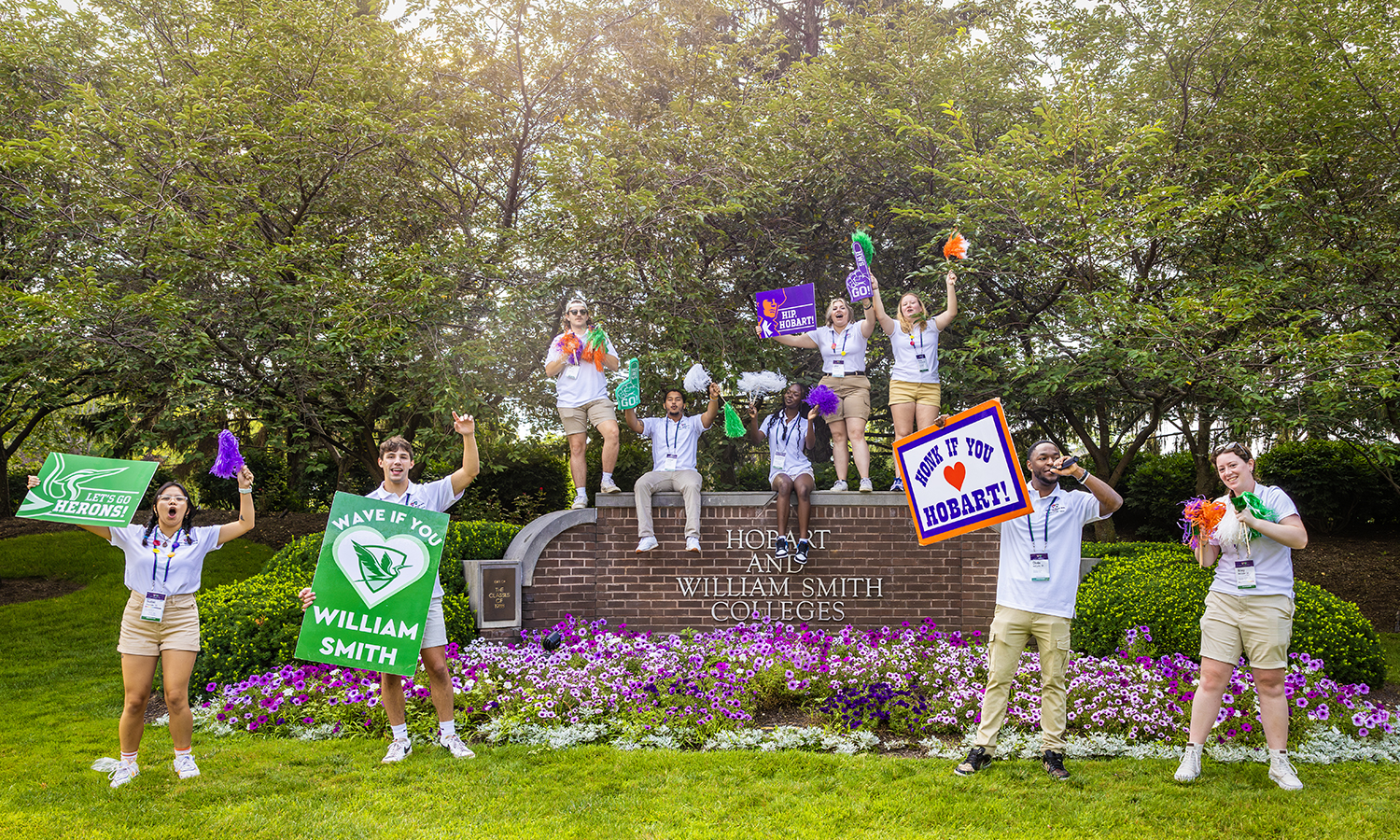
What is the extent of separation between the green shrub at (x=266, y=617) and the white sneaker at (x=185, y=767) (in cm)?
195

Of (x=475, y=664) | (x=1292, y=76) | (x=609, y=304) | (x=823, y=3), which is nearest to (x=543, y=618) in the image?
(x=475, y=664)

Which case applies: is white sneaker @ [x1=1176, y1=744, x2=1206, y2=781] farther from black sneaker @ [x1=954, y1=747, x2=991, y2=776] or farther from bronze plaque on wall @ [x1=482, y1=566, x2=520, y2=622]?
bronze plaque on wall @ [x1=482, y1=566, x2=520, y2=622]

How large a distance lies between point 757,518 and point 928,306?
170 inches

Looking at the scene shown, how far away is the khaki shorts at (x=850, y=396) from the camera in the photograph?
8.36 meters

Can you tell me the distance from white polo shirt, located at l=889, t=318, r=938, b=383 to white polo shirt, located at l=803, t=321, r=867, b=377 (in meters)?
0.35

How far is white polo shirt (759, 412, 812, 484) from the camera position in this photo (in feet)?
26.6

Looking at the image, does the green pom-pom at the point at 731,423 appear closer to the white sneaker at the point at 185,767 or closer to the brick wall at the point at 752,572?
the brick wall at the point at 752,572

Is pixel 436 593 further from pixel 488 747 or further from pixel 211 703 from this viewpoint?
pixel 211 703

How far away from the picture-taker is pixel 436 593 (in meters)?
5.34

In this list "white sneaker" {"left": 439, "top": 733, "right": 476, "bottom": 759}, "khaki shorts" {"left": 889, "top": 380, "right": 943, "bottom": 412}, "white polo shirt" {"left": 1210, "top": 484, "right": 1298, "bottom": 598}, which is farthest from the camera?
"khaki shorts" {"left": 889, "top": 380, "right": 943, "bottom": 412}

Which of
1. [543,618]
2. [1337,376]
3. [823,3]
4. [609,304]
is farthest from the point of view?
[823,3]

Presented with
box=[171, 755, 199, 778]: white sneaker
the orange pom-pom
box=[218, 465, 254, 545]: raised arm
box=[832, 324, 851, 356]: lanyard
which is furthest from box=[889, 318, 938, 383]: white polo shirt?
box=[171, 755, 199, 778]: white sneaker

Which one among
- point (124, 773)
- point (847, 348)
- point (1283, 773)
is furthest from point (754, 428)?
point (124, 773)

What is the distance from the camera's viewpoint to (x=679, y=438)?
805 cm
